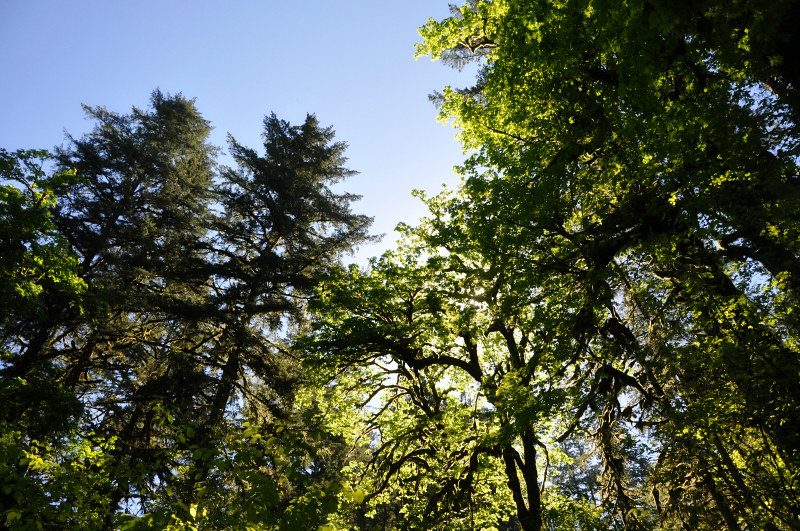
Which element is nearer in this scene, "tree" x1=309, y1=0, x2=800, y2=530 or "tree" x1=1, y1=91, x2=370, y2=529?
"tree" x1=309, y1=0, x2=800, y2=530

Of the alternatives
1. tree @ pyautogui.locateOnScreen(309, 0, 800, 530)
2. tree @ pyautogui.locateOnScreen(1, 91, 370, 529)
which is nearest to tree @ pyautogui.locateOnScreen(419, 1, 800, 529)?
tree @ pyautogui.locateOnScreen(309, 0, 800, 530)

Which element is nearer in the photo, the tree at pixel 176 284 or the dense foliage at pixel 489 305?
the dense foliage at pixel 489 305

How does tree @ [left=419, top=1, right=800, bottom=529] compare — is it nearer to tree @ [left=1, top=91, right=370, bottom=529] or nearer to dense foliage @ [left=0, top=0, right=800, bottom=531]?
dense foliage @ [left=0, top=0, right=800, bottom=531]

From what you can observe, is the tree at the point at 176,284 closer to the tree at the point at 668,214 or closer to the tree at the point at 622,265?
the tree at the point at 622,265

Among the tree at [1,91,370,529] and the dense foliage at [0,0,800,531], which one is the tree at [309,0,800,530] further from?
the tree at [1,91,370,529]

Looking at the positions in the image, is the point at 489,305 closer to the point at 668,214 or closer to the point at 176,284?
the point at 668,214

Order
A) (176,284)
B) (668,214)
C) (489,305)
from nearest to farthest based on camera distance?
(668,214)
(489,305)
(176,284)

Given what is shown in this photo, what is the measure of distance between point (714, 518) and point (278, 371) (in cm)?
1297

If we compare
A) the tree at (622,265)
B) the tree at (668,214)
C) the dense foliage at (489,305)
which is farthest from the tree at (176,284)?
the tree at (668,214)

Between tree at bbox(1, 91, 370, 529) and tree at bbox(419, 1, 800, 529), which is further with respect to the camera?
tree at bbox(1, 91, 370, 529)

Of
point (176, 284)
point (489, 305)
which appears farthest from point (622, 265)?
point (176, 284)

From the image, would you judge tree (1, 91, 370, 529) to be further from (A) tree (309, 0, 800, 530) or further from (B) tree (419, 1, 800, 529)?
(B) tree (419, 1, 800, 529)

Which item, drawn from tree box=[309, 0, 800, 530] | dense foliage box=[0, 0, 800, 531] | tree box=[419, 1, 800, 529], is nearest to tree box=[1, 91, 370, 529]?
dense foliage box=[0, 0, 800, 531]

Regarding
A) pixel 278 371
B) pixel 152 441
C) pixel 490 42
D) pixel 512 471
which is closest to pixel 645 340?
pixel 512 471
